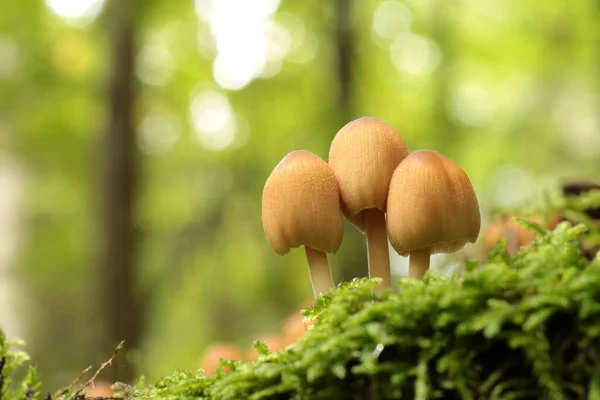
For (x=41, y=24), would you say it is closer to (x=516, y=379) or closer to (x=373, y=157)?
(x=373, y=157)

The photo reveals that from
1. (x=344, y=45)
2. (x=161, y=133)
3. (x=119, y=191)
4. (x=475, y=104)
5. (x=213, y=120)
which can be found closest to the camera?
(x=119, y=191)

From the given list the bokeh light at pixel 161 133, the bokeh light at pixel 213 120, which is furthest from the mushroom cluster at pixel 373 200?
the bokeh light at pixel 213 120

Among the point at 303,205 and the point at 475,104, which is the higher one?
the point at 475,104

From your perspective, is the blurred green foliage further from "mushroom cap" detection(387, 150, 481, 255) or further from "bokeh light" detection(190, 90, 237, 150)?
"mushroom cap" detection(387, 150, 481, 255)

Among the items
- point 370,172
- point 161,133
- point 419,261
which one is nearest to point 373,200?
point 370,172

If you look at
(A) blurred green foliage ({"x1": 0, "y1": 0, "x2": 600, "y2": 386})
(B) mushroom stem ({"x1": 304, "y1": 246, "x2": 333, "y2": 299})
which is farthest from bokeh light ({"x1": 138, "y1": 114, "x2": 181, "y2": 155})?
(B) mushroom stem ({"x1": 304, "y1": 246, "x2": 333, "y2": 299})

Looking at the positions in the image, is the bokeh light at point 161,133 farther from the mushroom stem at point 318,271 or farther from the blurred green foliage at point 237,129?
the mushroom stem at point 318,271

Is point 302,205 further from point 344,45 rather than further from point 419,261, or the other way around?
point 344,45
